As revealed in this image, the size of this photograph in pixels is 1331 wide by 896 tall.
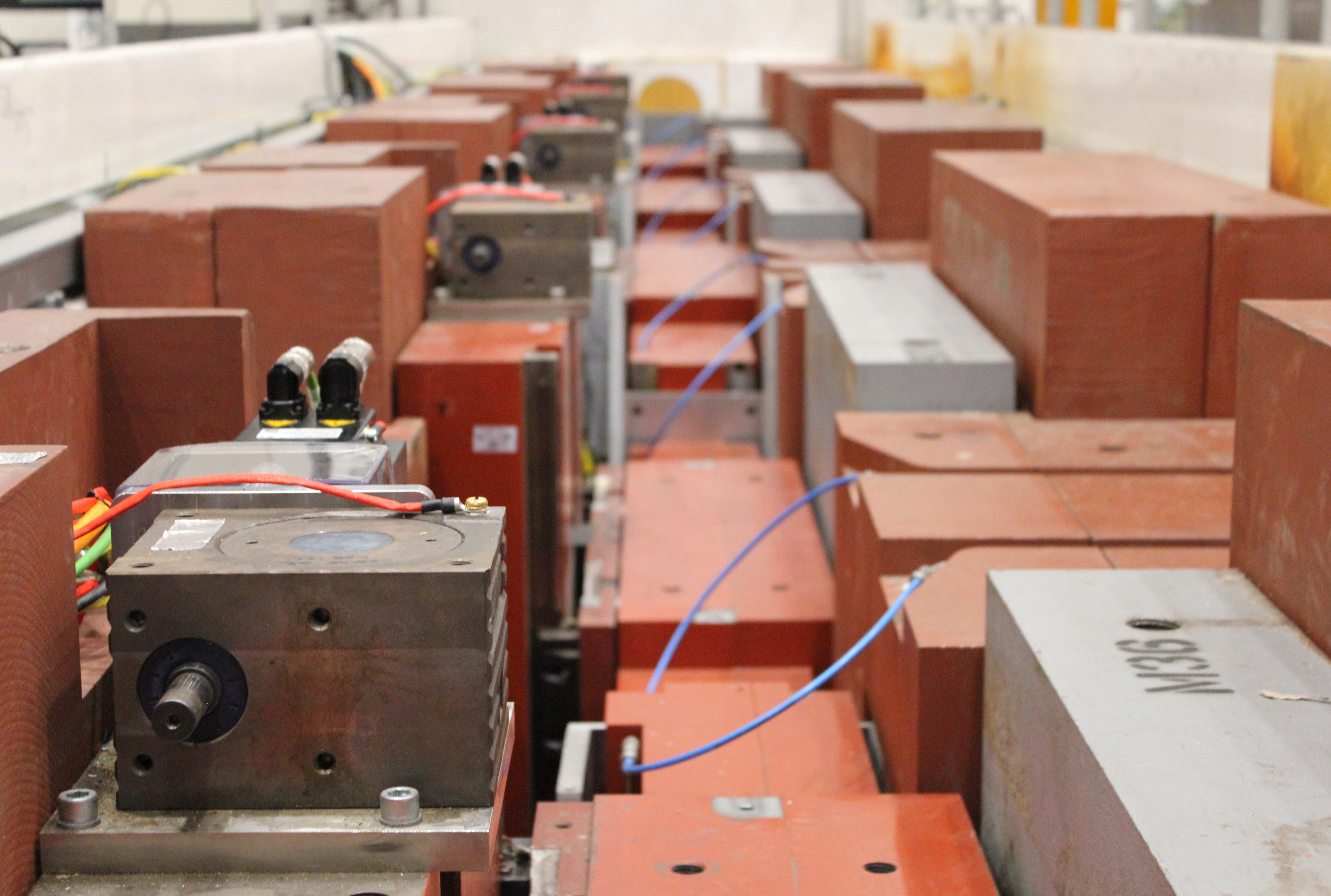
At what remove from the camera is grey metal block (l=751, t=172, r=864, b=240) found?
15.3 ft

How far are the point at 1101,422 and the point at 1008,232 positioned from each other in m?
0.44

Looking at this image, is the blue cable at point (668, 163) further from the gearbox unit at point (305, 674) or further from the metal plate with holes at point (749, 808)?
the gearbox unit at point (305, 674)

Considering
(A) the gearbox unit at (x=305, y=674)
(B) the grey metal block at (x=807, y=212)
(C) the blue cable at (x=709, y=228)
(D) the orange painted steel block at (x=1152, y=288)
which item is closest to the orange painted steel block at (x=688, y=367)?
(B) the grey metal block at (x=807, y=212)

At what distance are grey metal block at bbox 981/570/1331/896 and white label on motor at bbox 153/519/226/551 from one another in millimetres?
665

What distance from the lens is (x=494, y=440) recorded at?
2.52m

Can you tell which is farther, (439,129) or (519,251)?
(439,129)

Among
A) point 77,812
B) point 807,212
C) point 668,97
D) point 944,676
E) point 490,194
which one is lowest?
point 944,676

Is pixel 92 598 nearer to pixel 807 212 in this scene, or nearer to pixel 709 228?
pixel 807 212

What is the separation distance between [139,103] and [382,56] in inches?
118

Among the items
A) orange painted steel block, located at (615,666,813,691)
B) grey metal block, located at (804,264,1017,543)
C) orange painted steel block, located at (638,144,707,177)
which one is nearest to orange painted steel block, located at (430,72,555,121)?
orange painted steel block, located at (638,144,707,177)

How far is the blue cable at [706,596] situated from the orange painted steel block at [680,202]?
404cm

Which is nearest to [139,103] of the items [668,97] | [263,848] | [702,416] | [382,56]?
[702,416]

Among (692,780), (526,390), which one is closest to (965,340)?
(526,390)

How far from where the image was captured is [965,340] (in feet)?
8.66
